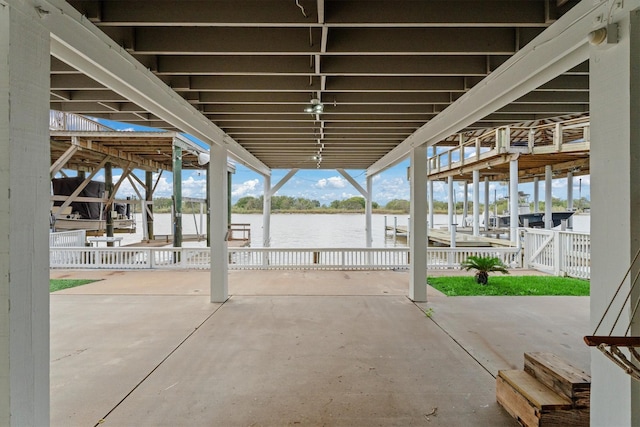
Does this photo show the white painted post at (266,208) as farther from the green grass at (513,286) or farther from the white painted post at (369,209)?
the green grass at (513,286)

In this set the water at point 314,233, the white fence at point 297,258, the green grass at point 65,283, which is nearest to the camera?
the green grass at point 65,283

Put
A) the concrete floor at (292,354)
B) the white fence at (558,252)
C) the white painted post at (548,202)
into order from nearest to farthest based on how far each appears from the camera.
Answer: the concrete floor at (292,354), the white fence at (558,252), the white painted post at (548,202)

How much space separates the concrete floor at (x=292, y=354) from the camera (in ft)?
7.38

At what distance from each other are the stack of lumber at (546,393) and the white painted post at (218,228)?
13.1 feet

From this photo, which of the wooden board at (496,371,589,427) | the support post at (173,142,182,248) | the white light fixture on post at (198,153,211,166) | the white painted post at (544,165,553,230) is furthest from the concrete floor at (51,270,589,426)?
the white painted post at (544,165,553,230)

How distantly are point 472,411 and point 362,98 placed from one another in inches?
129

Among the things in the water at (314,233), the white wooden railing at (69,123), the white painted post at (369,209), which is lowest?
the water at (314,233)

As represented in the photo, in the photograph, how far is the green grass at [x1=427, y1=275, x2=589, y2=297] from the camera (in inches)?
214

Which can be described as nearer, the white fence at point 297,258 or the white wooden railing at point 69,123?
the white fence at point 297,258

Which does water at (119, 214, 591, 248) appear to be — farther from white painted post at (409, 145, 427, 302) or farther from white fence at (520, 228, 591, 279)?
white painted post at (409, 145, 427, 302)

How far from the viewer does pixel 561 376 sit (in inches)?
77.1

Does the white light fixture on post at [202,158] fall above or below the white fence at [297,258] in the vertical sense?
above

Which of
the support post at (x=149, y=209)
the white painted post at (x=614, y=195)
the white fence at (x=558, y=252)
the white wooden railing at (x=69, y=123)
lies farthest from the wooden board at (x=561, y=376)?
the support post at (x=149, y=209)

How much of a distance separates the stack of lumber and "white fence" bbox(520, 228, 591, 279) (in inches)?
222
